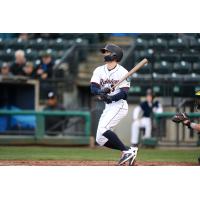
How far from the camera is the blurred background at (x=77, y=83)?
13.1 m

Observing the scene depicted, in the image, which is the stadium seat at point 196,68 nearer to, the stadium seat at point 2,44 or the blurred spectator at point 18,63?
the blurred spectator at point 18,63

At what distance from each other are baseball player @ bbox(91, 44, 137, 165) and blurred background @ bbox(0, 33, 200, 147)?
417 cm

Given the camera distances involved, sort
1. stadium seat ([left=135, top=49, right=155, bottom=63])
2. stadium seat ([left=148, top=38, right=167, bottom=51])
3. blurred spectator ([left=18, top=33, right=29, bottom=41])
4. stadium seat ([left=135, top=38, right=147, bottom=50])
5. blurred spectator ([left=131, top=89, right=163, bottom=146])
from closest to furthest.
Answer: blurred spectator ([left=131, top=89, right=163, bottom=146]) → stadium seat ([left=135, top=49, right=155, bottom=63]) → stadium seat ([left=148, top=38, right=167, bottom=51]) → stadium seat ([left=135, top=38, right=147, bottom=50]) → blurred spectator ([left=18, top=33, right=29, bottom=41])

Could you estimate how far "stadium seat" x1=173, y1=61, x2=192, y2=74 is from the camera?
13234 mm

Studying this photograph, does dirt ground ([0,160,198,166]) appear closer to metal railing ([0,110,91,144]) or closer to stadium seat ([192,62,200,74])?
metal railing ([0,110,91,144])

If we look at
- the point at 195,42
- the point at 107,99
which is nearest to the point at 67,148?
the point at 195,42

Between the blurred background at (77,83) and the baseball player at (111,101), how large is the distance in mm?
4166

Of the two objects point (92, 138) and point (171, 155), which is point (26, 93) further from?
point (171, 155)

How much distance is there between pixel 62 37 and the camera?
48.9ft

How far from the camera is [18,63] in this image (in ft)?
46.8

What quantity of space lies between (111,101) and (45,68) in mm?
5723

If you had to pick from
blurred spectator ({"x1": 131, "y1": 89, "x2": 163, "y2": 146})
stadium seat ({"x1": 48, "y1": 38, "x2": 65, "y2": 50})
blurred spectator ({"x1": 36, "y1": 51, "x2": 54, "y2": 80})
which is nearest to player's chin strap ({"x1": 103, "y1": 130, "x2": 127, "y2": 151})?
blurred spectator ({"x1": 131, "y1": 89, "x2": 163, "y2": 146})

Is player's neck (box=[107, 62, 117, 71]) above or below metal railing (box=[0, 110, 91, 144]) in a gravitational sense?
above

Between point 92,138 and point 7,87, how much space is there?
8.30 feet
